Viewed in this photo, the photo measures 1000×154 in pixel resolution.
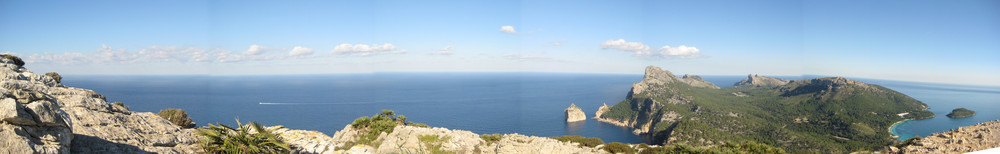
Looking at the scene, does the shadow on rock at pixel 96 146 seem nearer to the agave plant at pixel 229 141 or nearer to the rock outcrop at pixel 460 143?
the agave plant at pixel 229 141

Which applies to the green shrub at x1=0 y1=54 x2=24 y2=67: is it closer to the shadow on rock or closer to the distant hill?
the shadow on rock

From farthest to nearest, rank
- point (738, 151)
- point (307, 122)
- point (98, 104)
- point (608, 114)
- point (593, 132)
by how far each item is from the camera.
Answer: point (608, 114), point (593, 132), point (307, 122), point (738, 151), point (98, 104)

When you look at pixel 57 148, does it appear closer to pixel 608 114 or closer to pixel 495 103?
pixel 608 114

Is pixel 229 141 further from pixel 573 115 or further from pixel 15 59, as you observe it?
pixel 573 115

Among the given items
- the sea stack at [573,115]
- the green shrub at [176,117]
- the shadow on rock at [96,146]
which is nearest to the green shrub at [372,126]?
the green shrub at [176,117]

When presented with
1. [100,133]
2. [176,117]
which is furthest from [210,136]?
[176,117]

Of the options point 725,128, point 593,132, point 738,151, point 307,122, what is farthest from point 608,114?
point 738,151
